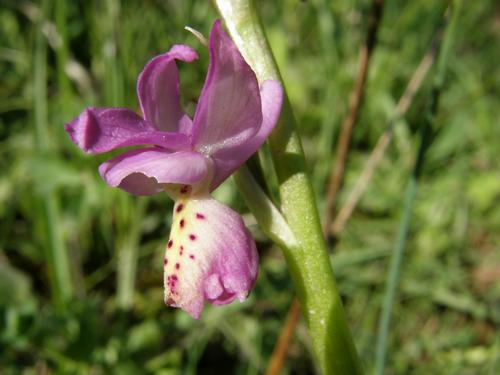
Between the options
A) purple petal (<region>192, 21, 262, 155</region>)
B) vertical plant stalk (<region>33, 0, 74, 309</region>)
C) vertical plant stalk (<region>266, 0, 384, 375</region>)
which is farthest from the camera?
vertical plant stalk (<region>33, 0, 74, 309</region>)

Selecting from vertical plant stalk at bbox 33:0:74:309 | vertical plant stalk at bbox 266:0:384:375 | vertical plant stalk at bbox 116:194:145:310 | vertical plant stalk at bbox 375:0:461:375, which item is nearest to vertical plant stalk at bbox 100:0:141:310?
vertical plant stalk at bbox 116:194:145:310

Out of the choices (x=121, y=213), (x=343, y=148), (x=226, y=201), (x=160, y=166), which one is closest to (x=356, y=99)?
(x=343, y=148)

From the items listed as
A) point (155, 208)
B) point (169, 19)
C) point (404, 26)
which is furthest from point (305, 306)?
point (404, 26)

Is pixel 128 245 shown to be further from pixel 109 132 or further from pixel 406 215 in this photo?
pixel 109 132

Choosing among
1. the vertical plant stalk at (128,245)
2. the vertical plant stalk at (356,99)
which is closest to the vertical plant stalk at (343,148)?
the vertical plant stalk at (356,99)

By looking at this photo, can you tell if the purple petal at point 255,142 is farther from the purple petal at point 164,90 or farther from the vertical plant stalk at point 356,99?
the vertical plant stalk at point 356,99

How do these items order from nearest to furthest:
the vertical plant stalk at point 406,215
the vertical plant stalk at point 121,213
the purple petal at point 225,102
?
the purple petal at point 225,102
the vertical plant stalk at point 406,215
the vertical plant stalk at point 121,213

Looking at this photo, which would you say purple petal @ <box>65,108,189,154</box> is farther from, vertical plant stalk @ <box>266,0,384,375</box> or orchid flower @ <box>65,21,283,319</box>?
vertical plant stalk @ <box>266,0,384,375</box>

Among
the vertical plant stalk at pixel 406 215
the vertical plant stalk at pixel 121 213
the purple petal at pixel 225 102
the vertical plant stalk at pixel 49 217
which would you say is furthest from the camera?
Answer: the vertical plant stalk at pixel 121 213

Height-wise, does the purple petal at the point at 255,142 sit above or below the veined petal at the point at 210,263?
above
